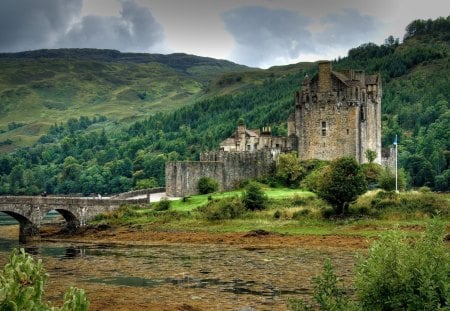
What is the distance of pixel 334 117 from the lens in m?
79.3

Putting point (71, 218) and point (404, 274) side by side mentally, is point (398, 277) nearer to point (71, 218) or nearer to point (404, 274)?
point (404, 274)

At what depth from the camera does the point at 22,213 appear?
7162 centimetres

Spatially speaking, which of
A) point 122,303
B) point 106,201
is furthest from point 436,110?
point 122,303

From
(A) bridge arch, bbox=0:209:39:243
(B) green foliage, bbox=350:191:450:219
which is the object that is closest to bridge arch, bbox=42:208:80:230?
(A) bridge arch, bbox=0:209:39:243

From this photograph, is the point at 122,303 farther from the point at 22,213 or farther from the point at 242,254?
the point at 22,213

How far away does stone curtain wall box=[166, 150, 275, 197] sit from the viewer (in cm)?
7994

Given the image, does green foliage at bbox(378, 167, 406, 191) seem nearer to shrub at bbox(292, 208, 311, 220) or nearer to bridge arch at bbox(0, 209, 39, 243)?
shrub at bbox(292, 208, 311, 220)

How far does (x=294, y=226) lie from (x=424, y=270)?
139 feet

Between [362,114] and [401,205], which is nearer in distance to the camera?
[401,205]

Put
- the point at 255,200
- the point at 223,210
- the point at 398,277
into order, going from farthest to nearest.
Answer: the point at 255,200 → the point at 223,210 → the point at 398,277

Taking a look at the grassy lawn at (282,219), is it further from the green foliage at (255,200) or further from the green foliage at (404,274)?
the green foliage at (404,274)

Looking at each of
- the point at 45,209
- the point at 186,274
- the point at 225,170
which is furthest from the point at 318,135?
the point at 186,274

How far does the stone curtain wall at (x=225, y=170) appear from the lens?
262 ft

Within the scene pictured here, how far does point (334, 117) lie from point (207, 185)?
1589 centimetres
